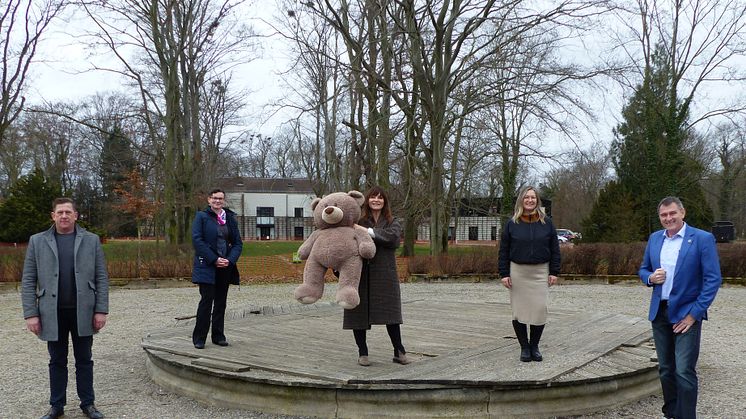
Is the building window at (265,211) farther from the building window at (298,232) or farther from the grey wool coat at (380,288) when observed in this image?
the grey wool coat at (380,288)

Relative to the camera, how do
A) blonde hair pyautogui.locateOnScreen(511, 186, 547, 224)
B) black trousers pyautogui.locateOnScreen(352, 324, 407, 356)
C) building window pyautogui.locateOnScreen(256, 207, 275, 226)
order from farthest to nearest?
building window pyautogui.locateOnScreen(256, 207, 275, 226)
blonde hair pyautogui.locateOnScreen(511, 186, 547, 224)
black trousers pyautogui.locateOnScreen(352, 324, 407, 356)

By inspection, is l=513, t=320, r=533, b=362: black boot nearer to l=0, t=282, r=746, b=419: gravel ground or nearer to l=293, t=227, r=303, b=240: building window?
l=0, t=282, r=746, b=419: gravel ground

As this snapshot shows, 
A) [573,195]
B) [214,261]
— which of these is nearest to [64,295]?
→ [214,261]

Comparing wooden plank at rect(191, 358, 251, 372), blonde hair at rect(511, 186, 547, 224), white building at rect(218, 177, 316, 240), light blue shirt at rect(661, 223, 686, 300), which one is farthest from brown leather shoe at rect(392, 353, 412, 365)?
white building at rect(218, 177, 316, 240)

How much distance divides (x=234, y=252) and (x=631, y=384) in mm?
3985

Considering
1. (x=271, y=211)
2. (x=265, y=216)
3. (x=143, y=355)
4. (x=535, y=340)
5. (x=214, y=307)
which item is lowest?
(x=143, y=355)

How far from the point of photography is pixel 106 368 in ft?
23.3

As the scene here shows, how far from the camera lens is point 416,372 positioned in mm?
5336

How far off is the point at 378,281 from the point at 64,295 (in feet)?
8.28

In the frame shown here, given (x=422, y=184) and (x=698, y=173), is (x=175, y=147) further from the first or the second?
(x=698, y=173)

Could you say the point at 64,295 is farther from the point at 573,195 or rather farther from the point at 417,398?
the point at 573,195

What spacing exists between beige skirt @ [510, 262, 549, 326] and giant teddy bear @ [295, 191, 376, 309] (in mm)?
1444

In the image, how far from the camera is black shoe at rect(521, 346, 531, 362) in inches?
230

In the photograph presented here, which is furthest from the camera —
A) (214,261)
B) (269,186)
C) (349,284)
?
(269,186)
